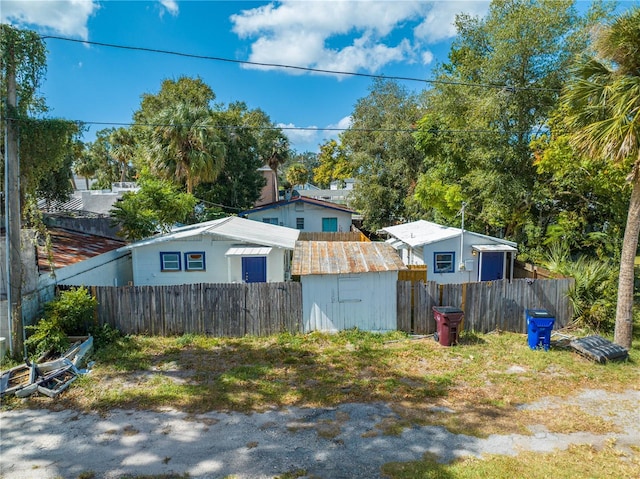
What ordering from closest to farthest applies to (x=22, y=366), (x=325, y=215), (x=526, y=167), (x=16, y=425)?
1. (x=16, y=425)
2. (x=22, y=366)
3. (x=526, y=167)
4. (x=325, y=215)

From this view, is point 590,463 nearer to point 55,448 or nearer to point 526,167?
point 55,448

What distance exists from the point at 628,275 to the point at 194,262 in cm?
1316

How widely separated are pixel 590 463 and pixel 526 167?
49.0 ft

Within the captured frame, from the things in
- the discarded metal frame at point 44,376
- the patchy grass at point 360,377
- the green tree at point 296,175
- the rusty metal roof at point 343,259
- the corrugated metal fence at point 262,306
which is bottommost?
the patchy grass at point 360,377

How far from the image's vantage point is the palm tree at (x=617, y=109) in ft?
28.8

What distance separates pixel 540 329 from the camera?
9875mm

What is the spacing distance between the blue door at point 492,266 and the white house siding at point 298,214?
16097 millimetres

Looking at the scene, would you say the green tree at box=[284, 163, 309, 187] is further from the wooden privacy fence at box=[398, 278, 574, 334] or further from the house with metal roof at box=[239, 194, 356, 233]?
the wooden privacy fence at box=[398, 278, 574, 334]

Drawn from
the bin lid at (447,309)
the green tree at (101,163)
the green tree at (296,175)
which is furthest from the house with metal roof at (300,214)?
the green tree at (296,175)

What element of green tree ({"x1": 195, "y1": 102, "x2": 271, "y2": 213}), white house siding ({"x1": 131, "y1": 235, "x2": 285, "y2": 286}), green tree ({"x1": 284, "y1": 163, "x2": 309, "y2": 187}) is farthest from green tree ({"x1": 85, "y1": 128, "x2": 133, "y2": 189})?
white house siding ({"x1": 131, "y1": 235, "x2": 285, "y2": 286})

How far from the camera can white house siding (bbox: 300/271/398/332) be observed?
10.8m

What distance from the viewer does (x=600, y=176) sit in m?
14.6

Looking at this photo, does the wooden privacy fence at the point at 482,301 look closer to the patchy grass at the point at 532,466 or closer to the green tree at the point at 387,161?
the patchy grass at the point at 532,466

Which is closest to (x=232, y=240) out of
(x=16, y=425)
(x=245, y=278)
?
(x=245, y=278)
